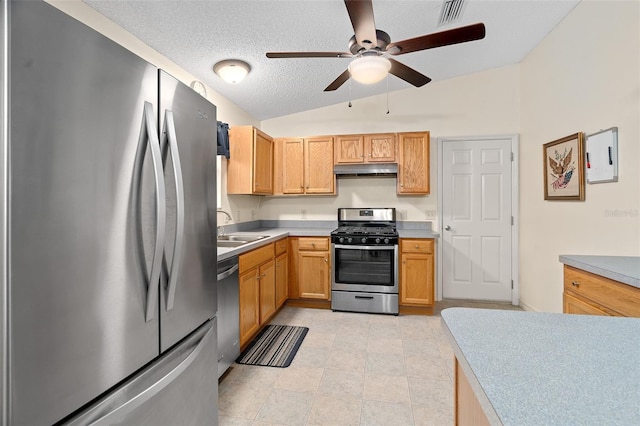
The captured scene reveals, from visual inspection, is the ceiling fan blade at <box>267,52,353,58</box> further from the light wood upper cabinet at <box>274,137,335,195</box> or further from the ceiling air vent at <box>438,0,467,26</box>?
the light wood upper cabinet at <box>274,137,335,195</box>

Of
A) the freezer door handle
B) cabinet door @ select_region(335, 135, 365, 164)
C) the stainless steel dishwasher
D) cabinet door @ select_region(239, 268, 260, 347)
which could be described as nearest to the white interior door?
cabinet door @ select_region(335, 135, 365, 164)

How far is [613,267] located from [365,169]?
2.60m

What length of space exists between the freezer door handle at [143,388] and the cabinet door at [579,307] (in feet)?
6.43

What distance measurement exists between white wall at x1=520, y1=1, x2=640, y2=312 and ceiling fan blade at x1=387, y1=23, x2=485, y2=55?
4.06ft

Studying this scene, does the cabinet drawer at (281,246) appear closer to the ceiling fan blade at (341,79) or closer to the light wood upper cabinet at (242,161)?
the light wood upper cabinet at (242,161)

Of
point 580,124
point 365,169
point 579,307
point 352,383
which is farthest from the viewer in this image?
point 365,169

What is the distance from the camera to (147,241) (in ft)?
3.60

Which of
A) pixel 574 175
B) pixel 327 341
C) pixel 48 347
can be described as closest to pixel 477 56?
pixel 574 175

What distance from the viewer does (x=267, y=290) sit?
305 cm

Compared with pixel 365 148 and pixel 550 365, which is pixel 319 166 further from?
pixel 550 365

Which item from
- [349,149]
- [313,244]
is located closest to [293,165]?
[349,149]

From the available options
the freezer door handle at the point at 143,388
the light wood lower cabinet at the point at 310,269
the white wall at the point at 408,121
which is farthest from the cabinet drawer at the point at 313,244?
the freezer door handle at the point at 143,388

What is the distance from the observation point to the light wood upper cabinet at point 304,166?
3.97 metres

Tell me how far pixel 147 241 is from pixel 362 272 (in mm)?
2755
